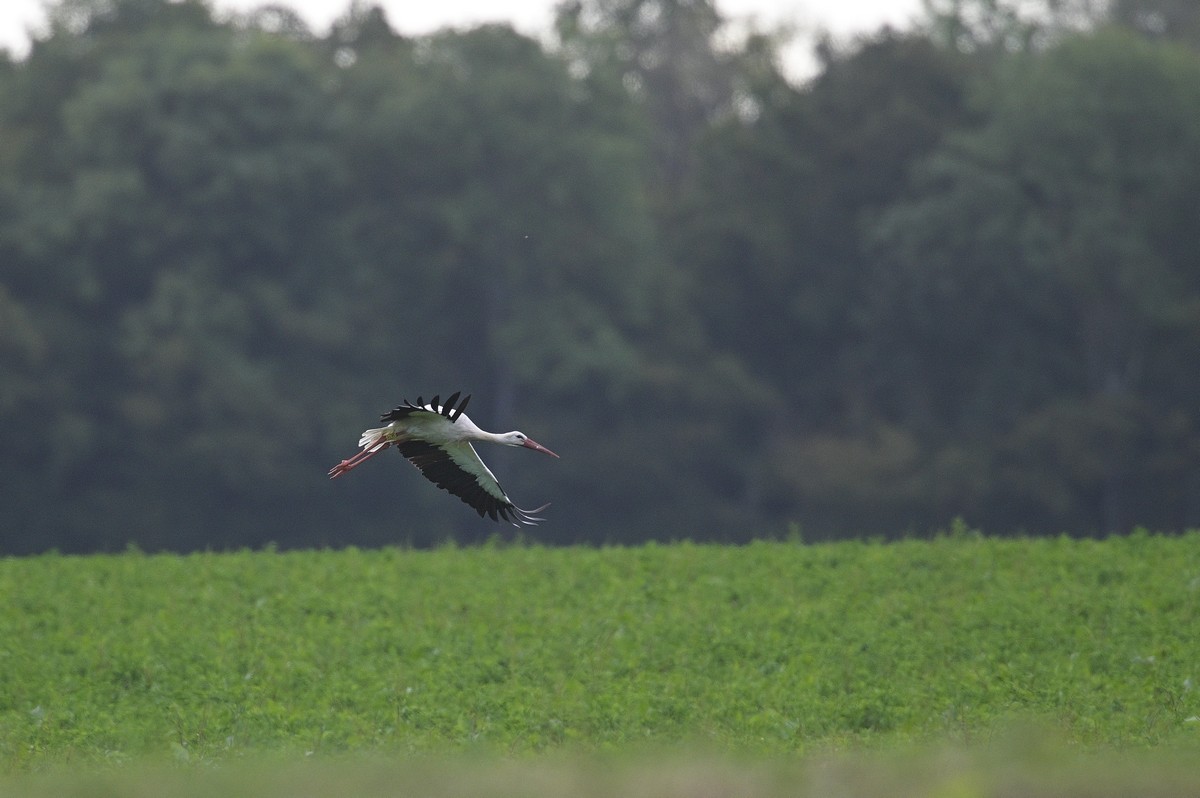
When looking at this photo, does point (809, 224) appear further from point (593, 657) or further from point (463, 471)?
point (463, 471)

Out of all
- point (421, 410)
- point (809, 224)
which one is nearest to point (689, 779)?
point (421, 410)

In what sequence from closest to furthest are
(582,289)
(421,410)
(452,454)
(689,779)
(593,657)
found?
(689,779) < (421,410) < (452,454) < (593,657) < (582,289)

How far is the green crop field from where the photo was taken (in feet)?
40.9

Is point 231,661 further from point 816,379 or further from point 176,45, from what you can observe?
point 816,379

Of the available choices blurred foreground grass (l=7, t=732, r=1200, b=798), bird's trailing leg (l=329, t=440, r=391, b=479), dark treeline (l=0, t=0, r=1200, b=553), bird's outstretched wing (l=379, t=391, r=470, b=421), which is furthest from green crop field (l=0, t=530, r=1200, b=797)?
dark treeline (l=0, t=0, r=1200, b=553)

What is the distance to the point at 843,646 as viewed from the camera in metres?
15.6

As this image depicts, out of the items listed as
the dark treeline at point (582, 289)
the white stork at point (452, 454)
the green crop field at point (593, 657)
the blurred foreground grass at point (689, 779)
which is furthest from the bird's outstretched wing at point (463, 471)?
the dark treeline at point (582, 289)

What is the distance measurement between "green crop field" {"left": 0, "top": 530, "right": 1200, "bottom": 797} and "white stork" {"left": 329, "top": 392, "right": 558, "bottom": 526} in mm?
1365

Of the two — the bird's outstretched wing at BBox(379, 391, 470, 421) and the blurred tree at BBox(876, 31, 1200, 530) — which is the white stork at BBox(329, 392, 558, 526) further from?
the blurred tree at BBox(876, 31, 1200, 530)

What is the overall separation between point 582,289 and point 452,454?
26536 millimetres

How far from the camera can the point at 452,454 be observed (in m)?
14.5

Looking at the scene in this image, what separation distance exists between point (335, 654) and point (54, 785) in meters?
5.41

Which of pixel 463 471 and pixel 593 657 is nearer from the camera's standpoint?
pixel 463 471

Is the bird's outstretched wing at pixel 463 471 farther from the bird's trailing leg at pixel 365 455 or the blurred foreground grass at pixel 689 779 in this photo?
the blurred foreground grass at pixel 689 779
